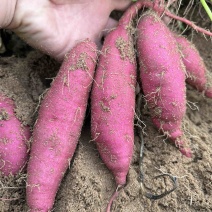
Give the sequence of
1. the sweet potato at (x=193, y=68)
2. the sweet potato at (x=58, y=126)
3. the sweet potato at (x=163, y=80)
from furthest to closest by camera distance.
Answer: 1. the sweet potato at (x=193, y=68)
2. the sweet potato at (x=163, y=80)
3. the sweet potato at (x=58, y=126)

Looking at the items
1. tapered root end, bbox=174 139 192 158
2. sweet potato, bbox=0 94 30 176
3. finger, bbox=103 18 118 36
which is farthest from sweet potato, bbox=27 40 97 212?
tapered root end, bbox=174 139 192 158

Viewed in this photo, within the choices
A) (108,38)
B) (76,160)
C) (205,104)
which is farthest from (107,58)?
(205,104)

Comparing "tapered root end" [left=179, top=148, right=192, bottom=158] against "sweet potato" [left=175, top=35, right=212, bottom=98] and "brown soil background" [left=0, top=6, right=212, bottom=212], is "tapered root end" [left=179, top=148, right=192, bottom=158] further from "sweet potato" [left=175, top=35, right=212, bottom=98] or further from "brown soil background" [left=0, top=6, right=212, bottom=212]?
"sweet potato" [left=175, top=35, right=212, bottom=98]

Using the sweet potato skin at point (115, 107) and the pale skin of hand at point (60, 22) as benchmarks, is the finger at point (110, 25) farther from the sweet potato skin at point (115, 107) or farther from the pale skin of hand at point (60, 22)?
the sweet potato skin at point (115, 107)

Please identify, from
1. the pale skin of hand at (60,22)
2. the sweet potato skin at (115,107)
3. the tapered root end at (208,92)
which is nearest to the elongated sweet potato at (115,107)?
the sweet potato skin at (115,107)

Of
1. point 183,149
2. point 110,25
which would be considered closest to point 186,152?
point 183,149

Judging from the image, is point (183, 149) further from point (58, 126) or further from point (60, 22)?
point (60, 22)
